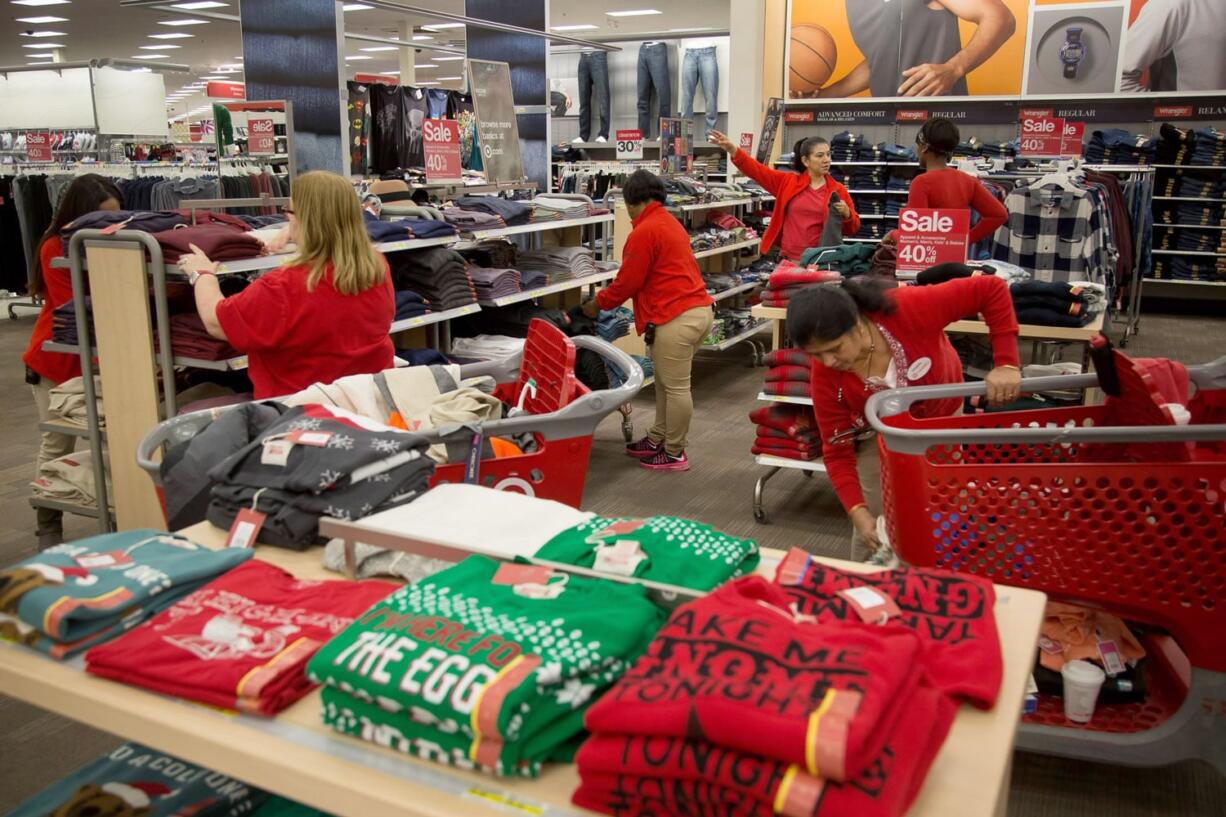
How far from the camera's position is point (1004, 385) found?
2717 mm

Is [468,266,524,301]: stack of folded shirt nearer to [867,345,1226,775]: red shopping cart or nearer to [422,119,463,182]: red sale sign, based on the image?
[422,119,463,182]: red sale sign

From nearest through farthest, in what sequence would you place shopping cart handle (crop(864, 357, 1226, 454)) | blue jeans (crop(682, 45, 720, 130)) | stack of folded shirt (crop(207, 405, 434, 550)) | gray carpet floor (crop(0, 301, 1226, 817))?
stack of folded shirt (crop(207, 405, 434, 550)) → shopping cart handle (crop(864, 357, 1226, 454)) → gray carpet floor (crop(0, 301, 1226, 817)) → blue jeans (crop(682, 45, 720, 130))

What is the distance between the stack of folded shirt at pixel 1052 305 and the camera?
4.24 metres

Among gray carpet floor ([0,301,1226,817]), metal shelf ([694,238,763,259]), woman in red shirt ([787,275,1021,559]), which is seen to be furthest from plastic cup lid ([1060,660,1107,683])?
metal shelf ([694,238,763,259])

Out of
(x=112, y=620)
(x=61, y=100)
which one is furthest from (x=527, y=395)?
(x=61, y=100)

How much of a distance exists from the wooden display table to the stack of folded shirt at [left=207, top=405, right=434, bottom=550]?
478 millimetres

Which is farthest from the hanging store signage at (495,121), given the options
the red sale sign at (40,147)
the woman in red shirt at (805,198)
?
the red sale sign at (40,147)

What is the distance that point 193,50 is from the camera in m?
21.2

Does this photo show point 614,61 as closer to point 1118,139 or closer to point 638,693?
point 1118,139

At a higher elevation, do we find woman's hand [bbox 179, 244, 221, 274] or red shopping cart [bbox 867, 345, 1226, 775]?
woman's hand [bbox 179, 244, 221, 274]

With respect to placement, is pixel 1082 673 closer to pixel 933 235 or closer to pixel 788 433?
pixel 788 433

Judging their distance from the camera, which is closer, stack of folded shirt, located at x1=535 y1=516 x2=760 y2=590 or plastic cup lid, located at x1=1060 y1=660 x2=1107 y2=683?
stack of folded shirt, located at x1=535 y1=516 x2=760 y2=590

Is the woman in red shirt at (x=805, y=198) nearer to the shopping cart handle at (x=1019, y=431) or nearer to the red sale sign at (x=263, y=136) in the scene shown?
the red sale sign at (x=263, y=136)

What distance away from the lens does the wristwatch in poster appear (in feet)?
36.7
